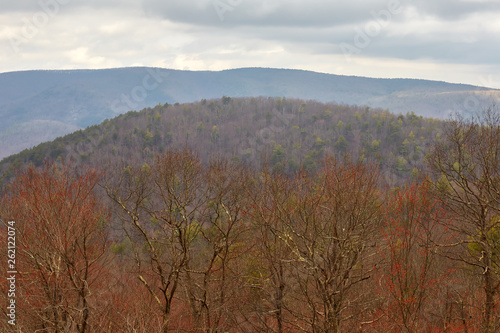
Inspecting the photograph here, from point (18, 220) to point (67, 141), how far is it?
142m

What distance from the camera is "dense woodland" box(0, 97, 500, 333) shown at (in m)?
14.1

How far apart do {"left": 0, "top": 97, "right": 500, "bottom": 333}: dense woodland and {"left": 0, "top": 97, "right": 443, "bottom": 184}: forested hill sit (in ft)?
2.72

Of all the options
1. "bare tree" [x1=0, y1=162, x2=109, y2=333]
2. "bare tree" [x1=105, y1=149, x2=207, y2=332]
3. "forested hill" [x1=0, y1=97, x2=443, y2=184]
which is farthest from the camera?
"forested hill" [x1=0, y1=97, x2=443, y2=184]

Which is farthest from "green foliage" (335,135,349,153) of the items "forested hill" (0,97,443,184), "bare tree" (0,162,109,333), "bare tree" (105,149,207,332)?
"bare tree" (0,162,109,333)

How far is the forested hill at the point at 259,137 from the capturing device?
129 metres

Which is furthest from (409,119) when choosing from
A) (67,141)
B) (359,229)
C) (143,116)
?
(359,229)

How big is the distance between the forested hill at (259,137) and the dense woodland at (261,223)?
0.83 m

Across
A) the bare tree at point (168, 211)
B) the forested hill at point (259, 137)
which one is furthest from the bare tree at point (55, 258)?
the forested hill at point (259, 137)

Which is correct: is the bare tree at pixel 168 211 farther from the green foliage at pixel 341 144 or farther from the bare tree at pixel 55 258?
the green foliage at pixel 341 144

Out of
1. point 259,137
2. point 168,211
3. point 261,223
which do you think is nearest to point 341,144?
point 259,137

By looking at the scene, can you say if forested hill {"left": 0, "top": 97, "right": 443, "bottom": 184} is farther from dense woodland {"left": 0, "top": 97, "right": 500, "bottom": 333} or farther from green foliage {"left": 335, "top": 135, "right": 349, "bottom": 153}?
dense woodland {"left": 0, "top": 97, "right": 500, "bottom": 333}

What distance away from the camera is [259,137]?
17325 centimetres

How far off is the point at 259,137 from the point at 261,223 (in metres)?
155

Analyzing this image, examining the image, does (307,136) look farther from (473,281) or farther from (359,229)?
(359,229)
